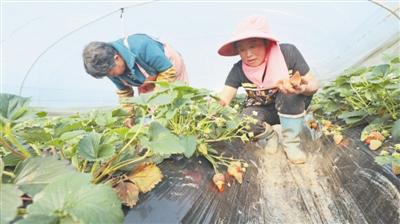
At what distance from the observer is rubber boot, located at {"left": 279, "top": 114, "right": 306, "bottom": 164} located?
162 centimetres

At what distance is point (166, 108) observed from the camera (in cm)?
114

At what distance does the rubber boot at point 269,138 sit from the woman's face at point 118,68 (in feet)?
2.72

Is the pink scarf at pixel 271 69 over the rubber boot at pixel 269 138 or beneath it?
over

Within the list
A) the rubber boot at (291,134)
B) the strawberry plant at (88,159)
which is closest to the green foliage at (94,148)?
the strawberry plant at (88,159)

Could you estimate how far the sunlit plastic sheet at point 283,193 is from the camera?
2.90 feet

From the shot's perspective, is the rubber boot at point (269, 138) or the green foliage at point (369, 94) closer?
the green foliage at point (369, 94)

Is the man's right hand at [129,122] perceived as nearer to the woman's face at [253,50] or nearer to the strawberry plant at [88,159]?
the strawberry plant at [88,159]

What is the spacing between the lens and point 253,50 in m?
1.65

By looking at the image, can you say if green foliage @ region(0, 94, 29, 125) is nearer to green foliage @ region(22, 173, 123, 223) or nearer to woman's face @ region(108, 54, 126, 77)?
green foliage @ region(22, 173, 123, 223)

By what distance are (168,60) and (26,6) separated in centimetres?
239

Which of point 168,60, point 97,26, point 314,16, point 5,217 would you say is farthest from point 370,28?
point 5,217

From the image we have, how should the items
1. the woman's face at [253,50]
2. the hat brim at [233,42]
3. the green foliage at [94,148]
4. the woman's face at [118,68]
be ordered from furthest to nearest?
the woman's face at [118,68]
the woman's face at [253,50]
the hat brim at [233,42]
the green foliage at [94,148]

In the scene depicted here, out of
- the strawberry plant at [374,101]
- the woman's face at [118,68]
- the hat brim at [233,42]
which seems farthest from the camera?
the woman's face at [118,68]

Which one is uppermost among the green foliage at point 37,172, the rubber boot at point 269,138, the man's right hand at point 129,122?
the green foliage at point 37,172
